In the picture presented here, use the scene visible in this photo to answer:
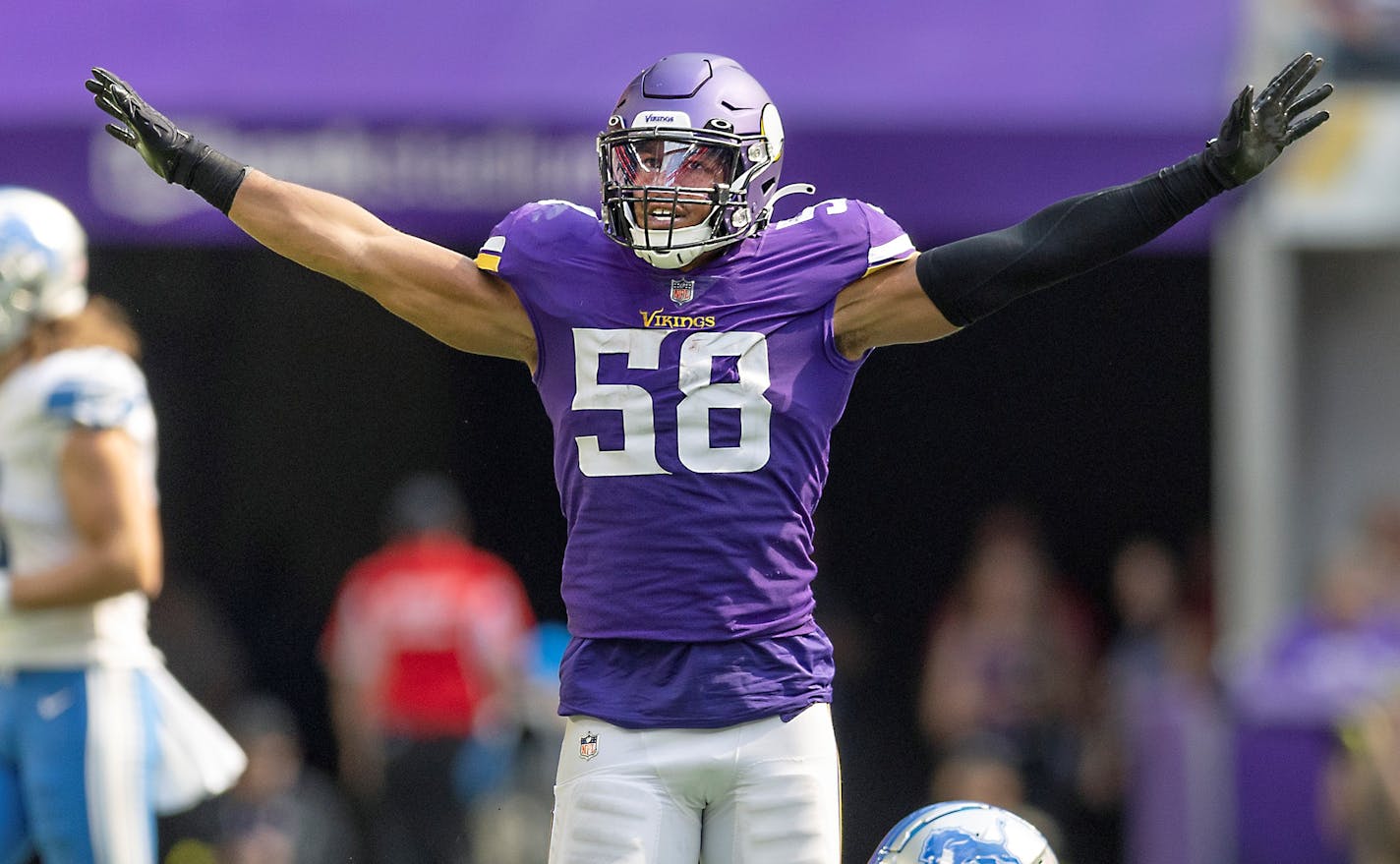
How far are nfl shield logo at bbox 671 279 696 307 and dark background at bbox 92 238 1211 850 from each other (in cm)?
675

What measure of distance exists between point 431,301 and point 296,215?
12.5 inches

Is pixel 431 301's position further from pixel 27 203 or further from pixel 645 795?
pixel 27 203

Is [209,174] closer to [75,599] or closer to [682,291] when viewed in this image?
[682,291]

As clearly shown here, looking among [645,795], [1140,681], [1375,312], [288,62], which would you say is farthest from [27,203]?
[1375,312]

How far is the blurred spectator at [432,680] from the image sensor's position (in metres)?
8.25

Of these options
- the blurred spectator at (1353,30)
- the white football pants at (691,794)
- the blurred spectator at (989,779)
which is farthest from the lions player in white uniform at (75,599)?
the blurred spectator at (1353,30)

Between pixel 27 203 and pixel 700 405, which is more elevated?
pixel 27 203

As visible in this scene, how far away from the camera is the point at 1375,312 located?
11156 mm

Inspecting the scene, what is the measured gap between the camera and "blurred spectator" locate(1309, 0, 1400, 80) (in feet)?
31.7

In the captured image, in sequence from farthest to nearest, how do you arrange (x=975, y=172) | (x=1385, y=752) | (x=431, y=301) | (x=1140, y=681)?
(x=1140, y=681)
(x=975, y=172)
(x=1385, y=752)
(x=431, y=301)

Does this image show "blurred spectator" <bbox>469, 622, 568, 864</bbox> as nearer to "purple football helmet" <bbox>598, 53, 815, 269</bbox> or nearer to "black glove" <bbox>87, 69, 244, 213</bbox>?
"black glove" <bbox>87, 69, 244, 213</bbox>

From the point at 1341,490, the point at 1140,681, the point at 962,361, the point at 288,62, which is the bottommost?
the point at 1140,681

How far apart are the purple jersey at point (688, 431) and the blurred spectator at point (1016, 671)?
16.0 ft

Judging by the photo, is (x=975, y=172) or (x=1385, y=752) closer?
(x=1385, y=752)
